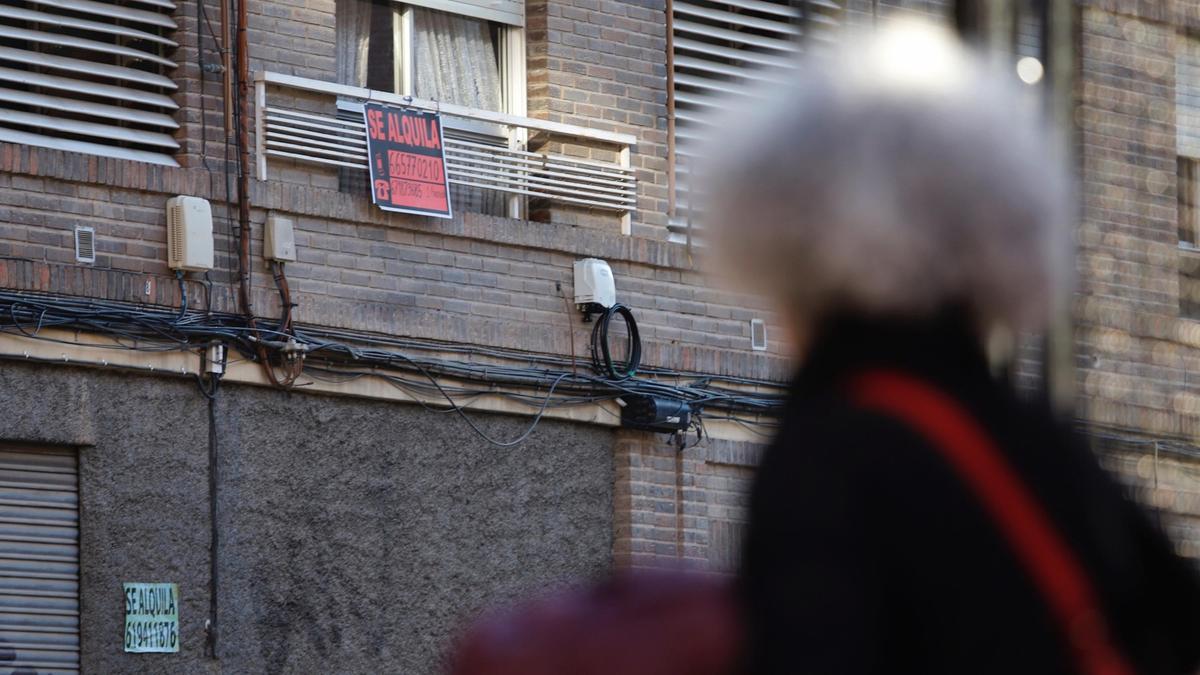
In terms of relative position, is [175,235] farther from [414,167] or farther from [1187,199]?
[1187,199]

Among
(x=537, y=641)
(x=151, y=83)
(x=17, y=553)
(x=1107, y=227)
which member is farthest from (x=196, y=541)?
(x=537, y=641)

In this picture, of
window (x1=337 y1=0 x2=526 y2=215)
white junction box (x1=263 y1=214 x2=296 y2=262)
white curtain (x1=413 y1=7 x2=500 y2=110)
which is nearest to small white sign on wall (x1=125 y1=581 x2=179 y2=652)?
white junction box (x1=263 y1=214 x2=296 y2=262)

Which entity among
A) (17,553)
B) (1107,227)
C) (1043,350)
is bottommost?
(17,553)

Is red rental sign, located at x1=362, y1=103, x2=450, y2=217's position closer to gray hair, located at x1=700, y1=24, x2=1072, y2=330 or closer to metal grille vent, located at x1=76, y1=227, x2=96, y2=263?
metal grille vent, located at x1=76, y1=227, x2=96, y2=263

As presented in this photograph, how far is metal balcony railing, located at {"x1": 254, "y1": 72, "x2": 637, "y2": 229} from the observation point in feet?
35.0

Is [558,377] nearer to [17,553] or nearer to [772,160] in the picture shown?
[17,553]

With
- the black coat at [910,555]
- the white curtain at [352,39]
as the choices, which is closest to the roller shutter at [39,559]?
the white curtain at [352,39]

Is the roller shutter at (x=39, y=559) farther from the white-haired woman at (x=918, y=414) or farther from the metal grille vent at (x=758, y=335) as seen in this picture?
the white-haired woman at (x=918, y=414)

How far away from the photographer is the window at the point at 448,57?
11344 mm

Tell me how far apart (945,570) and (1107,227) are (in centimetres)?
1277

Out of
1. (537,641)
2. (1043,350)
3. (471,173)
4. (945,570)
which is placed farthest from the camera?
(471,173)

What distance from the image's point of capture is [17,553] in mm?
9758

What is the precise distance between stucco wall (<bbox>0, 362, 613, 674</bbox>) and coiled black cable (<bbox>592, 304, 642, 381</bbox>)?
15.1 inches

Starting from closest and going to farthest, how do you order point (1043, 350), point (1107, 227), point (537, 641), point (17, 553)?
point (537, 641) < point (1043, 350) < point (17, 553) < point (1107, 227)
